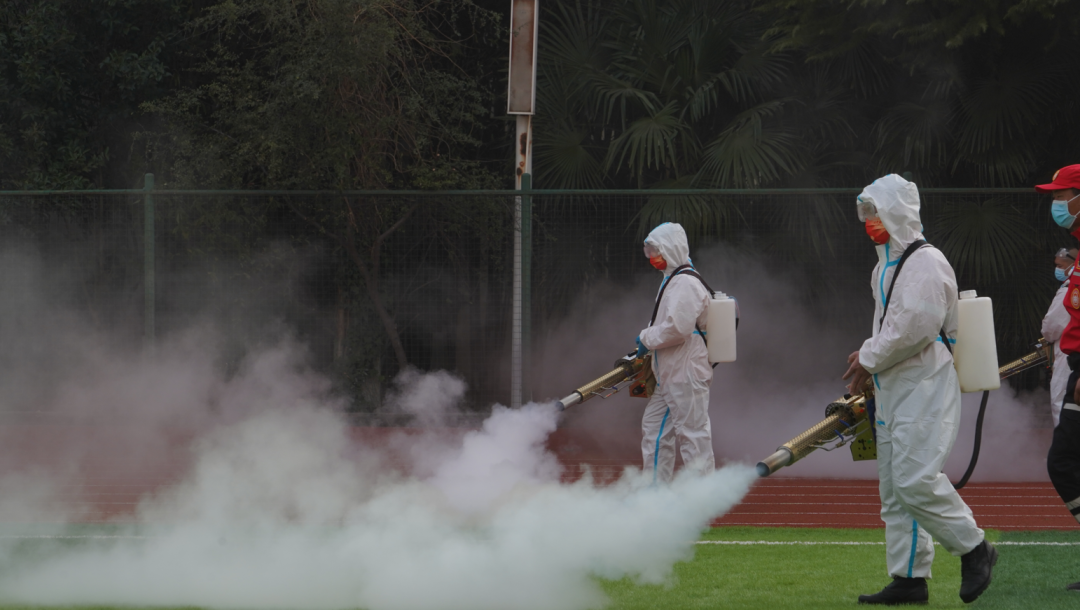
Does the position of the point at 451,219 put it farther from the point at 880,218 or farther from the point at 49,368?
the point at 880,218

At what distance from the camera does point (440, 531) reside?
5480 mm

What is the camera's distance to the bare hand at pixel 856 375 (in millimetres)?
4863

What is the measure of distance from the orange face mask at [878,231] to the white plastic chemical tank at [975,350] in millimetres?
441

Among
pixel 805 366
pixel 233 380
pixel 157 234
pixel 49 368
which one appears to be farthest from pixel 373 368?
pixel 805 366

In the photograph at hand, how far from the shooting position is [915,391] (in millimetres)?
4652

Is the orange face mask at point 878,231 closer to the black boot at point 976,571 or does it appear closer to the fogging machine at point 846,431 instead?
the fogging machine at point 846,431

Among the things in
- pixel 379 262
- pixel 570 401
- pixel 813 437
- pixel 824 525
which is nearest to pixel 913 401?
pixel 813 437

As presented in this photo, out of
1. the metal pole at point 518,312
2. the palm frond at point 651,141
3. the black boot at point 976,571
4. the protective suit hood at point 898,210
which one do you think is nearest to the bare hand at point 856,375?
the protective suit hood at point 898,210

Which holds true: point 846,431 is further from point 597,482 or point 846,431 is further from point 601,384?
point 597,482

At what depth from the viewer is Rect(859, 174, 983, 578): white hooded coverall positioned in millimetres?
4570

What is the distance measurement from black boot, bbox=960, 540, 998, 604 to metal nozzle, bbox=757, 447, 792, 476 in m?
Result: 0.90

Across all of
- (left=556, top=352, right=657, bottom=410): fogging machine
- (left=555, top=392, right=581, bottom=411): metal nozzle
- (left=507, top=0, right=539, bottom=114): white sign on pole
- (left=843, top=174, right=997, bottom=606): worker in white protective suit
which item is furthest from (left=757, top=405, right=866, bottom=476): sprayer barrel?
(left=507, top=0, right=539, bottom=114): white sign on pole

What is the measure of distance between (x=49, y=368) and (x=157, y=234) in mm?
1743

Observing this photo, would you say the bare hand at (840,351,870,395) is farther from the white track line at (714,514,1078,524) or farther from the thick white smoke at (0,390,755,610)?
the white track line at (714,514,1078,524)
